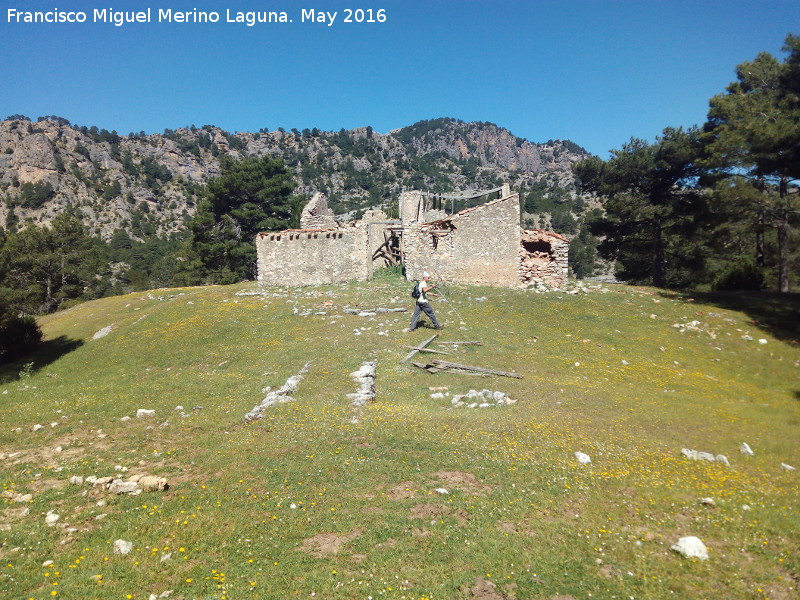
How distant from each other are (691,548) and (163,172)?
173161 millimetres

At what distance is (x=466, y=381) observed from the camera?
14227 millimetres

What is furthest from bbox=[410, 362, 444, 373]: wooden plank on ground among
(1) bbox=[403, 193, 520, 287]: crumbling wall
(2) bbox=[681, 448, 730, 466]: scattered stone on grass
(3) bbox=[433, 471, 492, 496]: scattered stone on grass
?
(1) bbox=[403, 193, 520, 287]: crumbling wall

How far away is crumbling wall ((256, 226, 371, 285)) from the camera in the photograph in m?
30.2

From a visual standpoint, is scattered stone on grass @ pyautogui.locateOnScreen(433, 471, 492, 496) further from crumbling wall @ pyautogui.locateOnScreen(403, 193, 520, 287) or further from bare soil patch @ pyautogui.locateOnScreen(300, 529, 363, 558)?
crumbling wall @ pyautogui.locateOnScreen(403, 193, 520, 287)

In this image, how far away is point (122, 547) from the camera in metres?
5.79

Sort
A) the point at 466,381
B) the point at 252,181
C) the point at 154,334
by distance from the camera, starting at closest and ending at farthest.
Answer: the point at 466,381
the point at 154,334
the point at 252,181

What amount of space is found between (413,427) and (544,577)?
513 centimetres

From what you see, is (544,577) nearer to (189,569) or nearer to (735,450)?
(189,569)

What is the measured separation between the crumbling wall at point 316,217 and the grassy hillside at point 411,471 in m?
17.5

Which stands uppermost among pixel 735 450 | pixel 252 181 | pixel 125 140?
pixel 125 140

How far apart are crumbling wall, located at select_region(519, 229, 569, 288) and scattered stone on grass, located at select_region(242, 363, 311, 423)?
1717cm

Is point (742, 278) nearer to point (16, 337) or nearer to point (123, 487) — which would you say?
point (123, 487)

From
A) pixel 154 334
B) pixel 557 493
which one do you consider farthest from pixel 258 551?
pixel 154 334

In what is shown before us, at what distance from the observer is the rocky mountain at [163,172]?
12338 centimetres
